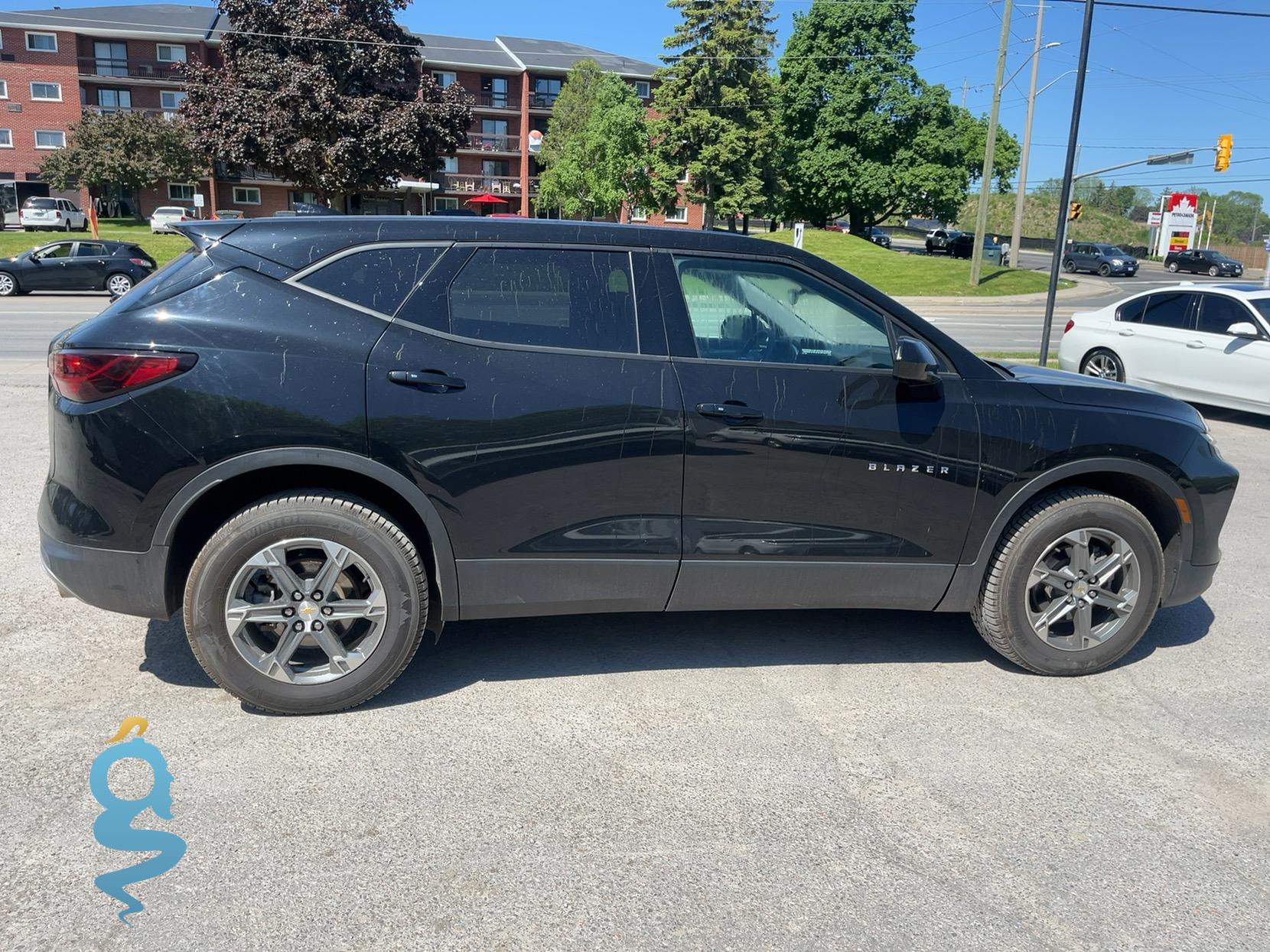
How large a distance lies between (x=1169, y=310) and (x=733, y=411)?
979cm

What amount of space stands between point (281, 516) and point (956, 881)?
8.46ft

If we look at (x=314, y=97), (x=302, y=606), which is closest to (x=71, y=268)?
(x=314, y=97)

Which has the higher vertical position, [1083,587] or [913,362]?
[913,362]

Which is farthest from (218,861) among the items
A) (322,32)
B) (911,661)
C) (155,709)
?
(322,32)

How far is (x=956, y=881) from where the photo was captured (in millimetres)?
2979

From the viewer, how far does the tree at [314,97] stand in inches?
1401

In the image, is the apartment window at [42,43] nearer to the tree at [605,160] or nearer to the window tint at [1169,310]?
the tree at [605,160]

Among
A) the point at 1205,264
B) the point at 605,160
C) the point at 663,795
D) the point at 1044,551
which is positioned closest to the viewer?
the point at 663,795

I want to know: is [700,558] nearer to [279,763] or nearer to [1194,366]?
[279,763]

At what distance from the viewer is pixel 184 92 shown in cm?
5969

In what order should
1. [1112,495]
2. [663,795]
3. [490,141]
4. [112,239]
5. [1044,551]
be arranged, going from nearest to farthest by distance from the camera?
[663,795] → [1044,551] → [1112,495] → [112,239] → [490,141]

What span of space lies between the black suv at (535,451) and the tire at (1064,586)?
0.05ft

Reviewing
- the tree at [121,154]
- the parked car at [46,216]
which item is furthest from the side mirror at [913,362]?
the tree at [121,154]

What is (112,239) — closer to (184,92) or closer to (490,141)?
(184,92)
